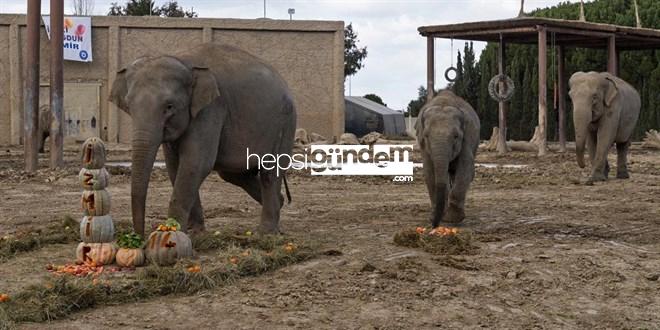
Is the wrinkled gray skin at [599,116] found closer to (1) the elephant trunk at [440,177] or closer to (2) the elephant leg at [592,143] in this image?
(2) the elephant leg at [592,143]

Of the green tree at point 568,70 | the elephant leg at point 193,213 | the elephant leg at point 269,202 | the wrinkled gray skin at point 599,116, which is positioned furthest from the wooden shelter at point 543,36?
the elephant leg at point 193,213

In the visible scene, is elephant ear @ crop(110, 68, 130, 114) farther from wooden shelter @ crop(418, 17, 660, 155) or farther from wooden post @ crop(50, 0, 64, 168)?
wooden shelter @ crop(418, 17, 660, 155)

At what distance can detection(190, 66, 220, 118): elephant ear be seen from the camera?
8953 millimetres

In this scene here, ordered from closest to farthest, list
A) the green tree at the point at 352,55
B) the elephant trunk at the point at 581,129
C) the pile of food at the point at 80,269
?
the pile of food at the point at 80,269 → the elephant trunk at the point at 581,129 → the green tree at the point at 352,55

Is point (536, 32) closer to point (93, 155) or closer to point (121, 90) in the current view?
point (121, 90)

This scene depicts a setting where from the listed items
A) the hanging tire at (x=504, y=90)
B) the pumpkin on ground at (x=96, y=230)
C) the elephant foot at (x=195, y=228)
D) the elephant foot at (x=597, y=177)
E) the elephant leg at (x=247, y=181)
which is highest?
the hanging tire at (x=504, y=90)

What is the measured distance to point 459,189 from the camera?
36.8ft

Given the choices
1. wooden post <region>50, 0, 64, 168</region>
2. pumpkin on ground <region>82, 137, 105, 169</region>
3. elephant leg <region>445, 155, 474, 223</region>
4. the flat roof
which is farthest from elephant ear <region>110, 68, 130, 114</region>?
the flat roof

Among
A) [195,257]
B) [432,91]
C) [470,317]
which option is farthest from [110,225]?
[432,91]

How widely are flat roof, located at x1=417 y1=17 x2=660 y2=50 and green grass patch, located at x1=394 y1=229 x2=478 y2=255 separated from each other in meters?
16.9

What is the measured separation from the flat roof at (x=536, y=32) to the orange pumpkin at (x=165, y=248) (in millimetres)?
18913

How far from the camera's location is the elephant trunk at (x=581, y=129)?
55.1 ft

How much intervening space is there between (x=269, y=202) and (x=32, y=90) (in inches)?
438

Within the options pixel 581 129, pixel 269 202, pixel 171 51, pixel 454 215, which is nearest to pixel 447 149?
pixel 454 215
